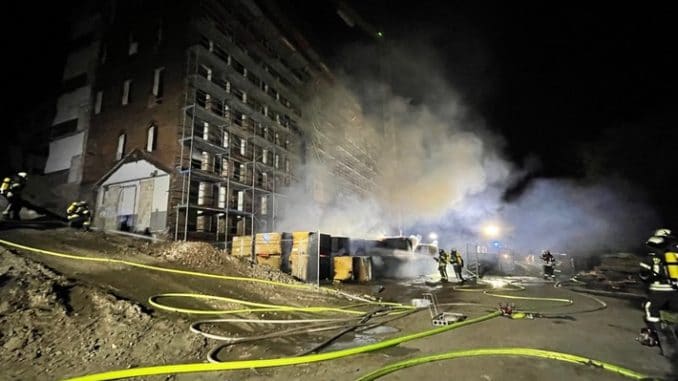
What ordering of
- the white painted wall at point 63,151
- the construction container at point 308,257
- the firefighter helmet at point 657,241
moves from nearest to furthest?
the firefighter helmet at point 657,241 < the construction container at point 308,257 < the white painted wall at point 63,151

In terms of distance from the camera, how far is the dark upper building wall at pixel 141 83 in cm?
Result: 1950

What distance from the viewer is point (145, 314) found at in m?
4.93

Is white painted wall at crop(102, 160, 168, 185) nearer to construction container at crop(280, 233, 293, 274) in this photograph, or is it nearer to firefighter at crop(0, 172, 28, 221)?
firefighter at crop(0, 172, 28, 221)

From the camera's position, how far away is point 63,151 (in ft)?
74.9

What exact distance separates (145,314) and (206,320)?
935 mm

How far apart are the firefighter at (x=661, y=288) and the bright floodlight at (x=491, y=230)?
29.3 metres

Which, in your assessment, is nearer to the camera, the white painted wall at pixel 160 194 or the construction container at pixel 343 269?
the construction container at pixel 343 269

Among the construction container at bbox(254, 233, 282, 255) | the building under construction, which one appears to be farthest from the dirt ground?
the building under construction

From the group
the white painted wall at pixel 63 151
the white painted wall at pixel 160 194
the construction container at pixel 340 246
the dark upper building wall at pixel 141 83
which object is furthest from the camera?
the white painted wall at pixel 63 151

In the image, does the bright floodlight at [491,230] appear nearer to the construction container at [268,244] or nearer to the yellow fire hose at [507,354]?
the construction container at [268,244]

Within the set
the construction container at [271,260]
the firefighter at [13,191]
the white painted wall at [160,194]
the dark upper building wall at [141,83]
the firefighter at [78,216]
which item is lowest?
the construction container at [271,260]

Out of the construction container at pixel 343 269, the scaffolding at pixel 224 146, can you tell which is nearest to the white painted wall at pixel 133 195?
the scaffolding at pixel 224 146

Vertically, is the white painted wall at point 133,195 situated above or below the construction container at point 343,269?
above

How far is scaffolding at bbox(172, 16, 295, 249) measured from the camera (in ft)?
61.6
